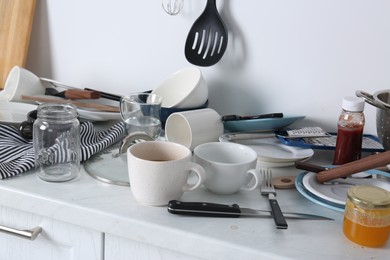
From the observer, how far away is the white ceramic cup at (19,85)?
48.2 inches

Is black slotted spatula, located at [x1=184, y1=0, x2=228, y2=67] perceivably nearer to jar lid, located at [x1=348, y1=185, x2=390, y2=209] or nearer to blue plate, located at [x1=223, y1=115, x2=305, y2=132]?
blue plate, located at [x1=223, y1=115, x2=305, y2=132]

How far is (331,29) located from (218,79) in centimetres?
27

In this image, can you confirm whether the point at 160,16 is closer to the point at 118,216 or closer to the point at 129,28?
the point at 129,28

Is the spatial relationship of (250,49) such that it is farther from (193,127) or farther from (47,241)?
(47,241)

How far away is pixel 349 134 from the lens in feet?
3.11

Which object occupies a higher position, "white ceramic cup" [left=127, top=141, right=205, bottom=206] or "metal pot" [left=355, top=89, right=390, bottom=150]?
"metal pot" [left=355, top=89, right=390, bottom=150]

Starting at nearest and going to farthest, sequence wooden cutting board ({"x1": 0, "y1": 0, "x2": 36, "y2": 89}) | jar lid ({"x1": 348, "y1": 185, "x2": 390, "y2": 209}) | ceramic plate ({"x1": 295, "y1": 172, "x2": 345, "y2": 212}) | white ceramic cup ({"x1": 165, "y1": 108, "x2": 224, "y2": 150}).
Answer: jar lid ({"x1": 348, "y1": 185, "x2": 390, "y2": 209})
ceramic plate ({"x1": 295, "y1": 172, "x2": 345, "y2": 212})
white ceramic cup ({"x1": 165, "y1": 108, "x2": 224, "y2": 150})
wooden cutting board ({"x1": 0, "y1": 0, "x2": 36, "y2": 89})

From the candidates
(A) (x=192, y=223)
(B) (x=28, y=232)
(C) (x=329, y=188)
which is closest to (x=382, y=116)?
(C) (x=329, y=188)

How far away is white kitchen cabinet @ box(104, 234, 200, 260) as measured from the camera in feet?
2.55

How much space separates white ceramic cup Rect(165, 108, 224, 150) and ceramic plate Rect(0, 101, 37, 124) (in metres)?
0.32

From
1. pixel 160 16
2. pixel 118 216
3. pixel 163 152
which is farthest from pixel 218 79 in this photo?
pixel 118 216

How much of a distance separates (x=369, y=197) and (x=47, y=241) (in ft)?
1.74

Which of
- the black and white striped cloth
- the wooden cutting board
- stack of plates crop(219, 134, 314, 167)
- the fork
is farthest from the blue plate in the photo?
the wooden cutting board

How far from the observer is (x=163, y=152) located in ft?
2.85
